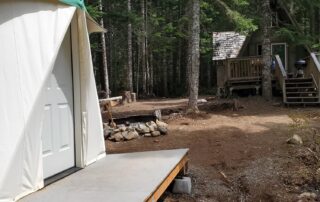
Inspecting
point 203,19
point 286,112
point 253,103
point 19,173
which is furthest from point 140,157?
point 203,19

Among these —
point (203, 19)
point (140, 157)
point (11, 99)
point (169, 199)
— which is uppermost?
point (203, 19)

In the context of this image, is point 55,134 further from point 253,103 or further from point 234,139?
point 253,103

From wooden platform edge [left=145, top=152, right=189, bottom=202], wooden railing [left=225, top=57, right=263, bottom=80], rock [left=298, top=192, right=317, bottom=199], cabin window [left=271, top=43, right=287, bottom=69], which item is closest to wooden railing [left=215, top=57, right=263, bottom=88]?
wooden railing [left=225, top=57, right=263, bottom=80]

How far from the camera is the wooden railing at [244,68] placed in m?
18.0

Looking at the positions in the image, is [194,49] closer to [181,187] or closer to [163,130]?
[163,130]

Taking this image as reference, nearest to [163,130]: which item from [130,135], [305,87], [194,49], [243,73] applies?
[130,135]

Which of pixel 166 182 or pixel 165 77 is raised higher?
pixel 165 77

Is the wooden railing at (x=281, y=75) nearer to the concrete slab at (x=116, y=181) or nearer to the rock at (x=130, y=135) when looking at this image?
the rock at (x=130, y=135)

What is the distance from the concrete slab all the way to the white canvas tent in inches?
9.6

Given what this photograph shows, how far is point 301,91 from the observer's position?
15.3 metres

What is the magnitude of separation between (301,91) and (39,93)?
502 inches

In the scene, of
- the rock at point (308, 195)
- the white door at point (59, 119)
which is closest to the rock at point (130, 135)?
the white door at point (59, 119)

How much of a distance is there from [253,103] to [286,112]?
231 centimetres

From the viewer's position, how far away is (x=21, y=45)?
4.19 m
